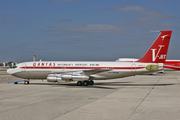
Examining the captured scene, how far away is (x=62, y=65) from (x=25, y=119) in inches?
968

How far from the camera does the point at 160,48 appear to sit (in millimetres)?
36312

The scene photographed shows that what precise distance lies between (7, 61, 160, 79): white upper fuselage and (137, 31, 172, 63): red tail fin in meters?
1.67

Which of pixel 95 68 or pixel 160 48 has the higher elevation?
pixel 160 48

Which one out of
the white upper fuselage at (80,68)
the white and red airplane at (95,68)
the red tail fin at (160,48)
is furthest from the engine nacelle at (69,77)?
the red tail fin at (160,48)

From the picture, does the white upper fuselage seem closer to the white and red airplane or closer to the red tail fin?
the white and red airplane

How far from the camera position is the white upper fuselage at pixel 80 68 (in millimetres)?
36344

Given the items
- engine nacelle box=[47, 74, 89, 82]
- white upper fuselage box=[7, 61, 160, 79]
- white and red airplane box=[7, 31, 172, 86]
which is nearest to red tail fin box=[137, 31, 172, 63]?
white and red airplane box=[7, 31, 172, 86]

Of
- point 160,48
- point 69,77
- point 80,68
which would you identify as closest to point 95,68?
point 80,68

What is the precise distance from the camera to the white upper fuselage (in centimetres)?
3634

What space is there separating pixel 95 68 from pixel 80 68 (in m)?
2.38

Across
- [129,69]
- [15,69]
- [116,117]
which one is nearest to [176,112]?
[116,117]

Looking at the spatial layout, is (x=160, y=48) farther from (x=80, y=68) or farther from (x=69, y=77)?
(x=69, y=77)

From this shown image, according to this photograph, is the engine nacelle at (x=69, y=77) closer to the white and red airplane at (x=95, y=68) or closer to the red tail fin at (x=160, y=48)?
the white and red airplane at (x=95, y=68)

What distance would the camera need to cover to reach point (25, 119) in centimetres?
1345
